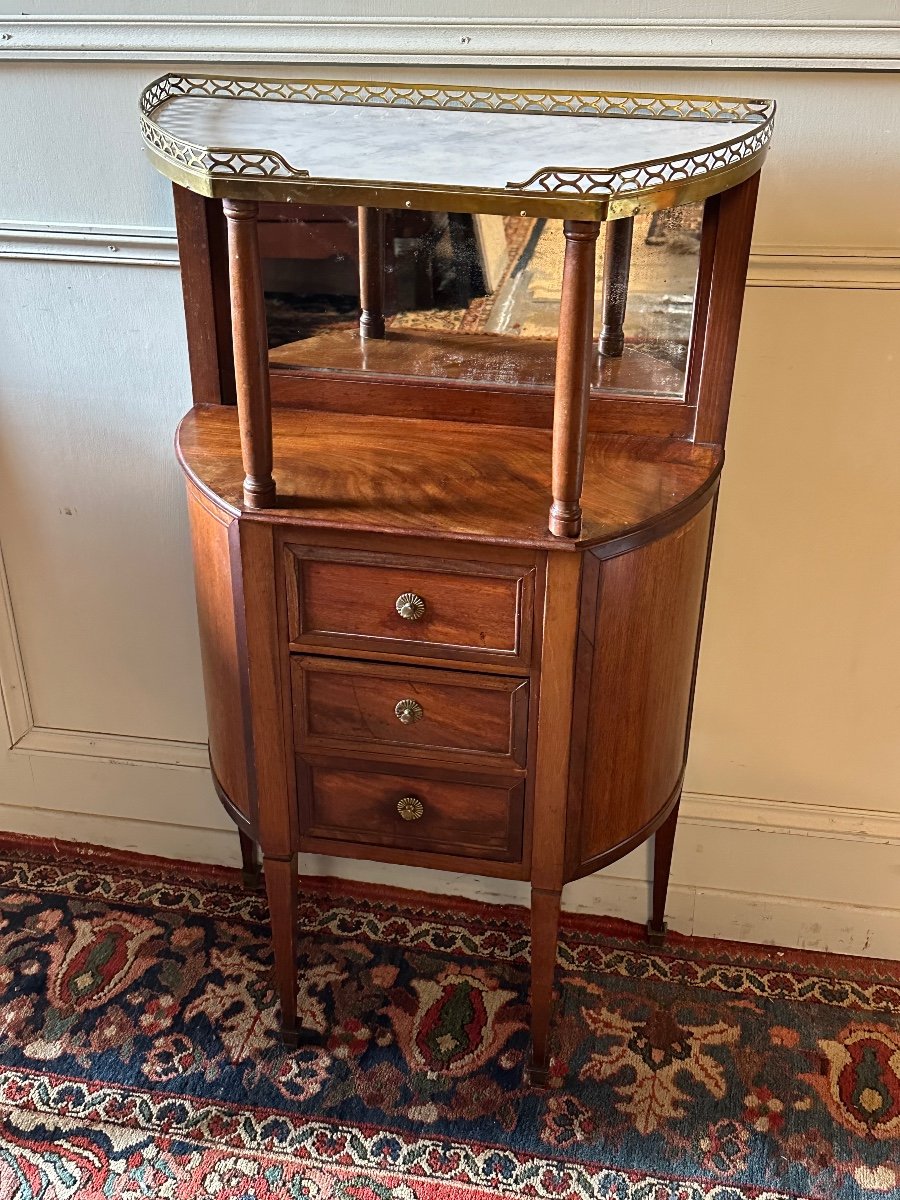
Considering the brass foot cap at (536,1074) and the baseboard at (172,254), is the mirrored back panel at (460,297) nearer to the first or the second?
the baseboard at (172,254)

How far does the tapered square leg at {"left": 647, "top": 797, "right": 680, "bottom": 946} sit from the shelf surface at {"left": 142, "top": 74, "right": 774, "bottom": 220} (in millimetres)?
906

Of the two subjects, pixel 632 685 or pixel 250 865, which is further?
pixel 250 865

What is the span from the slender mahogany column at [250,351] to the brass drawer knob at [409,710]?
27cm

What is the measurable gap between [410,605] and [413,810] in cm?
28

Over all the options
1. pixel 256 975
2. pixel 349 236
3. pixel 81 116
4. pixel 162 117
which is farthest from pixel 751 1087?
pixel 81 116

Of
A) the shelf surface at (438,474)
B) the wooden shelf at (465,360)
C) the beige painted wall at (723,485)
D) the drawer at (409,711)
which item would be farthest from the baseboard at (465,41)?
the drawer at (409,711)

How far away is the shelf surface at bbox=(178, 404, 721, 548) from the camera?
3.96 ft

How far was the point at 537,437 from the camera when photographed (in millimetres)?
1399

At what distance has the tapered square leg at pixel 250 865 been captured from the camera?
6.03 feet

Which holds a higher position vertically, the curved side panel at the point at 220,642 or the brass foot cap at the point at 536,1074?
the curved side panel at the point at 220,642

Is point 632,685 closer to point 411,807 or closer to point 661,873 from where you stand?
point 411,807

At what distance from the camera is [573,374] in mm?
1089

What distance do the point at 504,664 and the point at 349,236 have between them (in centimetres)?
56

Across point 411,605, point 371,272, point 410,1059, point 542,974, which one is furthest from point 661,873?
point 371,272
